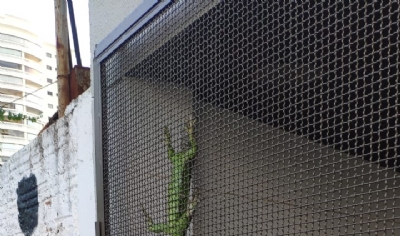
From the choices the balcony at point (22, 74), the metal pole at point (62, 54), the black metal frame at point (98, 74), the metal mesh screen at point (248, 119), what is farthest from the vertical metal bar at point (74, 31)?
the balcony at point (22, 74)

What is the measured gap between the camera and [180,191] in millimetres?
Result: 1741

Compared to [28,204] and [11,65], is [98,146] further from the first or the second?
[11,65]

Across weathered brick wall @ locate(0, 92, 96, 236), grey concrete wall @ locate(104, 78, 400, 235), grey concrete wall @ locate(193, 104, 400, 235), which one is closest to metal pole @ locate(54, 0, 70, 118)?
weathered brick wall @ locate(0, 92, 96, 236)

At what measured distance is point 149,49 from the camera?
1.91 metres

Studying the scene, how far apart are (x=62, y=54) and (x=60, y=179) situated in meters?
0.99

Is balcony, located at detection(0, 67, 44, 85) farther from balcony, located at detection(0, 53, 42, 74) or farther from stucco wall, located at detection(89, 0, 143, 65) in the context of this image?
stucco wall, located at detection(89, 0, 143, 65)

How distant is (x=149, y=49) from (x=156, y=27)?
3.6 inches

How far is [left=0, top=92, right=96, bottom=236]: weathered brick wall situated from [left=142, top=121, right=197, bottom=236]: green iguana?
681 millimetres

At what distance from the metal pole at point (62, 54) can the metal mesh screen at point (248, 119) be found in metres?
1.20

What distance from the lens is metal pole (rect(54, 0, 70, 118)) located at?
10.6 ft

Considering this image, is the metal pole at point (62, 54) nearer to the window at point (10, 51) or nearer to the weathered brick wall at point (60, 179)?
the weathered brick wall at point (60, 179)

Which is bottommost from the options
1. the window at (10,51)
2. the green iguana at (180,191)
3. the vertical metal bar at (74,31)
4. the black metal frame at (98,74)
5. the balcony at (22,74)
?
the green iguana at (180,191)

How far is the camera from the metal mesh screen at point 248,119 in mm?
1413

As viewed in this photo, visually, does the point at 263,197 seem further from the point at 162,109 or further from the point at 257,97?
the point at 162,109
